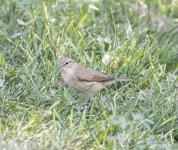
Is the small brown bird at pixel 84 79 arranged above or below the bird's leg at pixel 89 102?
above

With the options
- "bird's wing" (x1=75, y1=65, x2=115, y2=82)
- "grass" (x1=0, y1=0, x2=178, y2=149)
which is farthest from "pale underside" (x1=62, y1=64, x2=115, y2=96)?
"grass" (x1=0, y1=0, x2=178, y2=149)

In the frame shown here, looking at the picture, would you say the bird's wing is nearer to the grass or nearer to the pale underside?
the pale underside

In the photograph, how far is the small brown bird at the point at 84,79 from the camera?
289 inches

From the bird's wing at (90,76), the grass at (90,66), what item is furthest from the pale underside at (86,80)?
the grass at (90,66)

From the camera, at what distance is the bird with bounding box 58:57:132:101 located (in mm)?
7336

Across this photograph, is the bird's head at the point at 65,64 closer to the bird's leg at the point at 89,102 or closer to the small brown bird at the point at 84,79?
the small brown bird at the point at 84,79

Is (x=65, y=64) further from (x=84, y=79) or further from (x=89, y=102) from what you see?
(x=89, y=102)

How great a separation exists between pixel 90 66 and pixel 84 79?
0.63 m

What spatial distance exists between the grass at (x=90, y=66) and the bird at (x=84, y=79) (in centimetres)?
12

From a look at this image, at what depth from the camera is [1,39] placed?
27.7ft

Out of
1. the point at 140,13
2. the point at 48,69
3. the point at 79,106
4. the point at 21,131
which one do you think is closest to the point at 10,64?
the point at 48,69

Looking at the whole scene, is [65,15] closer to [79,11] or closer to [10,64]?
[79,11]

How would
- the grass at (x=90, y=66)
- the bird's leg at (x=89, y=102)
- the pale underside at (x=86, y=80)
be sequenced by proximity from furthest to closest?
the pale underside at (x=86, y=80) → the bird's leg at (x=89, y=102) → the grass at (x=90, y=66)

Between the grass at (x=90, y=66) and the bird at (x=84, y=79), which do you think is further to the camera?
the bird at (x=84, y=79)
